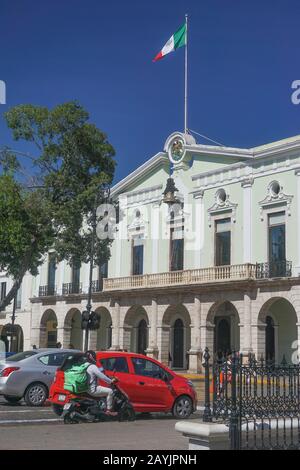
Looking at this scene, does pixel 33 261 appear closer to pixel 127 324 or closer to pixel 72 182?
pixel 72 182

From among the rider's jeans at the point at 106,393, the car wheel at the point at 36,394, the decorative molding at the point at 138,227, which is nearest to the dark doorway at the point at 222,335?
the decorative molding at the point at 138,227

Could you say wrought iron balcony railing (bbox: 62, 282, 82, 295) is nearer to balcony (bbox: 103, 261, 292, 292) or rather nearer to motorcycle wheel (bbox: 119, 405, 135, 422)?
balcony (bbox: 103, 261, 292, 292)

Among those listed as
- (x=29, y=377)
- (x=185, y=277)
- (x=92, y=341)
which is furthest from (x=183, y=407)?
(x=92, y=341)

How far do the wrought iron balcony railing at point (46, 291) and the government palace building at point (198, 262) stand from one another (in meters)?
0.47

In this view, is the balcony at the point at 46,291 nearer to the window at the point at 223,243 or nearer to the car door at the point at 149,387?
the window at the point at 223,243

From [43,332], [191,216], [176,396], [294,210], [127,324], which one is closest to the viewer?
[176,396]

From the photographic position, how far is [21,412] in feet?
52.8

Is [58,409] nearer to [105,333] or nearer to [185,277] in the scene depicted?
[185,277]

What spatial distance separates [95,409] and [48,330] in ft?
114

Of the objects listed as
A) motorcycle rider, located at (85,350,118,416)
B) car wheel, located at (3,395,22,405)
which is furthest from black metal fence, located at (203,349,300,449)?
car wheel, located at (3,395,22,405)

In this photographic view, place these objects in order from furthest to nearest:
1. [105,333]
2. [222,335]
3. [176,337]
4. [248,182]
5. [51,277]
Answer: [51,277] → [105,333] → [176,337] → [222,335] → [248,182]

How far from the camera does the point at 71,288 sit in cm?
4522

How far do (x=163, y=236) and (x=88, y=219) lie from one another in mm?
10989
